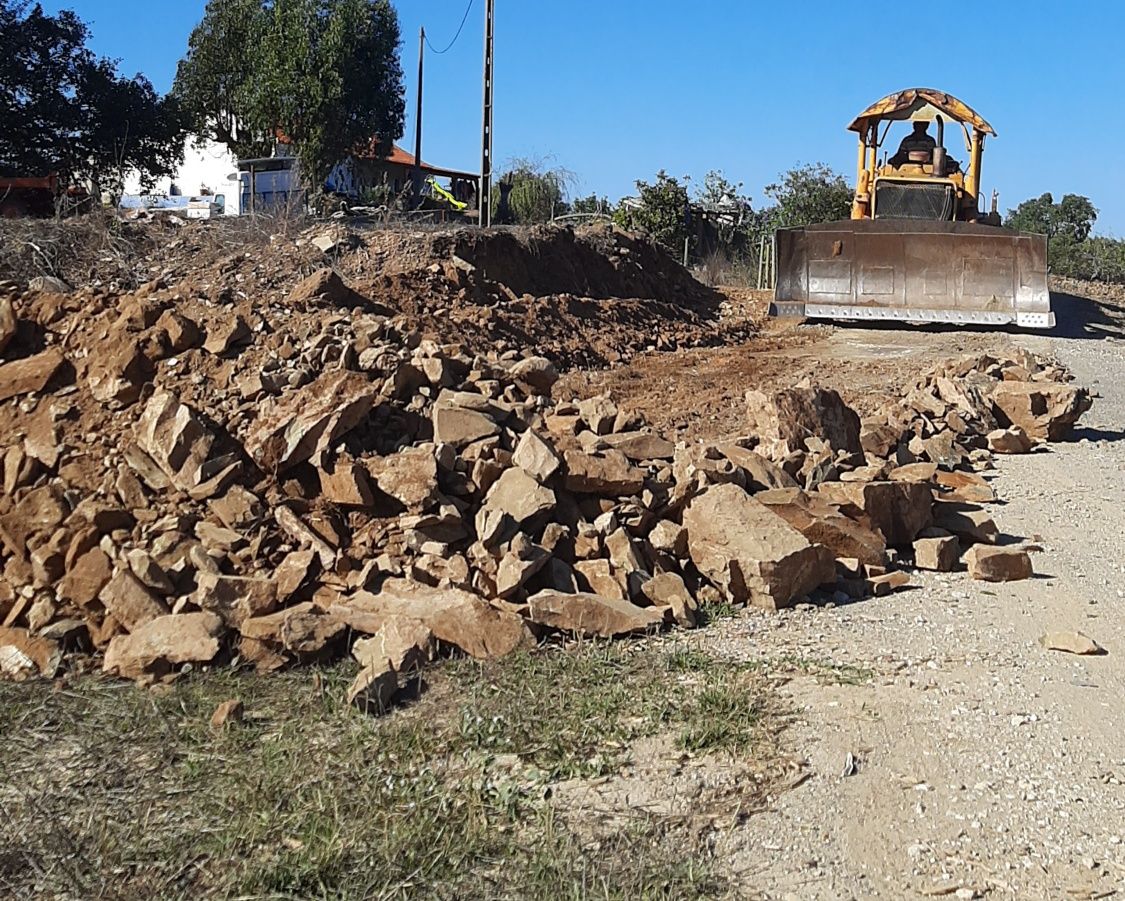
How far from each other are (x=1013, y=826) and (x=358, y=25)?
3297cm

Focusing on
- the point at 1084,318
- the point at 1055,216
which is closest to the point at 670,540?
the point at 1084,318

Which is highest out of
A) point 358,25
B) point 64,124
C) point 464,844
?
point 358,25

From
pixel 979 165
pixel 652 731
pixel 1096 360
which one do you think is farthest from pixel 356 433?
pixel 979 165

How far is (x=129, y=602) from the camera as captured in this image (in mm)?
4918

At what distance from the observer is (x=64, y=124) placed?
26.8 meters

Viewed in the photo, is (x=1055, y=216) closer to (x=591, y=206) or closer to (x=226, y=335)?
(x=591, y=206)

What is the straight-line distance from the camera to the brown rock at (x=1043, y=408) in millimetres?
9398

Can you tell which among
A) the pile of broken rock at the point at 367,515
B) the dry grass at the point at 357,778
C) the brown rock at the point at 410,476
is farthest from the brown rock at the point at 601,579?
the brown rock at the point at 410,476

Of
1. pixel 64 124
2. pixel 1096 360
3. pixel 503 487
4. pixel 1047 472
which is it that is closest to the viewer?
pixel 503 487

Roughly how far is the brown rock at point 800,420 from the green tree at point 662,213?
19253 millimetres

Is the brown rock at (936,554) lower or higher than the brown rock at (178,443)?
lower

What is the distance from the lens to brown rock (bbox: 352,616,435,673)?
4574 mm

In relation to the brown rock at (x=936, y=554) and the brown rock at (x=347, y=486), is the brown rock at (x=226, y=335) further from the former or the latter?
the brown rock at (x=936, y=554)

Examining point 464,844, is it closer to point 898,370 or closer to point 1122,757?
point 1122,757
